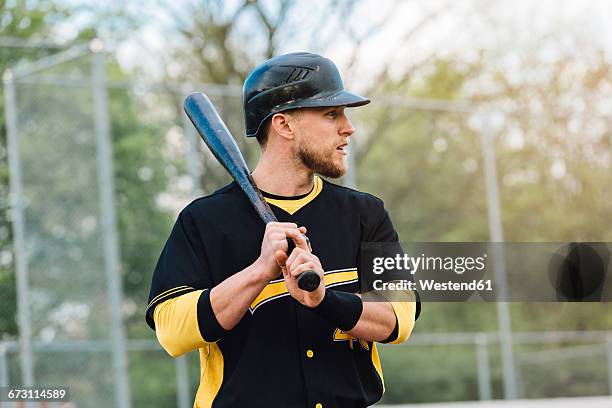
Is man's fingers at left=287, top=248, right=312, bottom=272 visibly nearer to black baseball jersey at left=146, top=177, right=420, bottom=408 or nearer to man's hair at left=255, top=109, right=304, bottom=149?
black baseball jersey at left=146, top=177, right=420, bottom=408

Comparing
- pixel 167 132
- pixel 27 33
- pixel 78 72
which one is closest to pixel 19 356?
pixel 78 72

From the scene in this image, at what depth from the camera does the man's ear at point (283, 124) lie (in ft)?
11.7

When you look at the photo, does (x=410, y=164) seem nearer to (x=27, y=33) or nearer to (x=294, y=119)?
(x=27, y=33)

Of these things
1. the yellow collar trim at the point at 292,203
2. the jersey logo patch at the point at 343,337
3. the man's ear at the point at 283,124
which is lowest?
the jersey logo patch at the point at 343,337

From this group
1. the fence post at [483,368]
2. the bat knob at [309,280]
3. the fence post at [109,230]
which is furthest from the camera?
the fence post at [483,368]

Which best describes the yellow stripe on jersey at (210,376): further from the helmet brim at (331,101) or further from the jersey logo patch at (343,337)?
the helmet brim at (331,101)

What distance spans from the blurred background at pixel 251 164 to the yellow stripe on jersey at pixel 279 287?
6.24 m

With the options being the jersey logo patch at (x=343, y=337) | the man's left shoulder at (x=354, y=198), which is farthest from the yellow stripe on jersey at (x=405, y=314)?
the man's left shoulder at (x=354, y=198)

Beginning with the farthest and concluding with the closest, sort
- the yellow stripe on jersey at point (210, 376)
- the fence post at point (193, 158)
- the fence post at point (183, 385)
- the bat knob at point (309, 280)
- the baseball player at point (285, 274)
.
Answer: the fence post at point (193, 158) → the fence post at point (183, 385) → the yellow stripe on jersey at point (210, 376) → the baseball player at point (285, 274) → the bat knob at point (309, 280)

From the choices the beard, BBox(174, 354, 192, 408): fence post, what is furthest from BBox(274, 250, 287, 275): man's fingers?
BBox(174, 354, 192, 408): fence post

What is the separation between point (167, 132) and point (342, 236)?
9910 millimetres

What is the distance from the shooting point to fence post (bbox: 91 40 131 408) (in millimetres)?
9516

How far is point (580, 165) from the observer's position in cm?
1758

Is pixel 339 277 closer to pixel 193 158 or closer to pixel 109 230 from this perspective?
pixel 109 230
